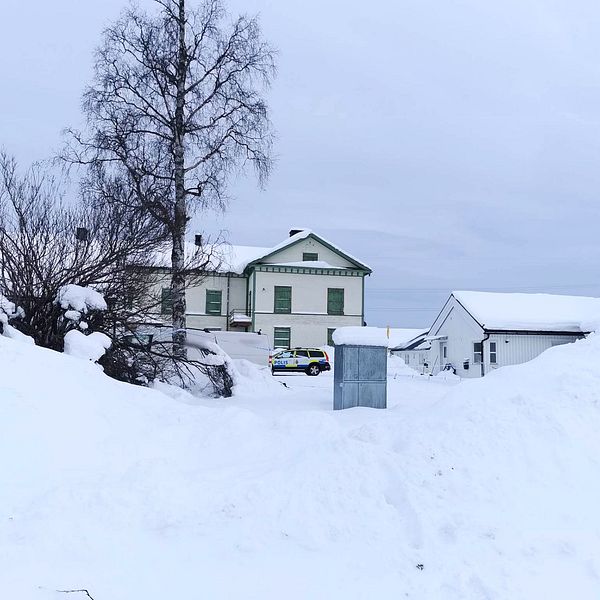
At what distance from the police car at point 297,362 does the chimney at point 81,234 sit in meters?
19.9

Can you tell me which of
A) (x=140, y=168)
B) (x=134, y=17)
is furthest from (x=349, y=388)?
(x=134, y=17)

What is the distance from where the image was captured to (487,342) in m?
26.8

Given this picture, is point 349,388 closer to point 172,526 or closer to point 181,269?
point 181,269

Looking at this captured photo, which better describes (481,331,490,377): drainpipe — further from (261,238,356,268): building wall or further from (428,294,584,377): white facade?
(261,238,356,268): building wall

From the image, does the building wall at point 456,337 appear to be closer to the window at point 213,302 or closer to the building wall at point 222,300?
the building wall at point 222,300

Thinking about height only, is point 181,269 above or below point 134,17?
below

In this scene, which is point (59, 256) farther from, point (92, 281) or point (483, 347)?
point (483, 347)

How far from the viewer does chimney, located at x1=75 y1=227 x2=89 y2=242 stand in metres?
12.0

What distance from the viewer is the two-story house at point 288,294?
1473 inches

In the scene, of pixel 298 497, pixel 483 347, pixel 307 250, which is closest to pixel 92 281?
pixel 298 497

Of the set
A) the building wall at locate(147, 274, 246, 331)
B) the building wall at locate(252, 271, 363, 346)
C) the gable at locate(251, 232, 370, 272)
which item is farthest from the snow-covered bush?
the gable at locate(251, 232, 370, 272)

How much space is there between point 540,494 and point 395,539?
1.62 meters

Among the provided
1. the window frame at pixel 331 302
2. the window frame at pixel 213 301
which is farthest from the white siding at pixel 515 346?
the window frame at pixel 213 301

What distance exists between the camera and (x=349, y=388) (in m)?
11.9
